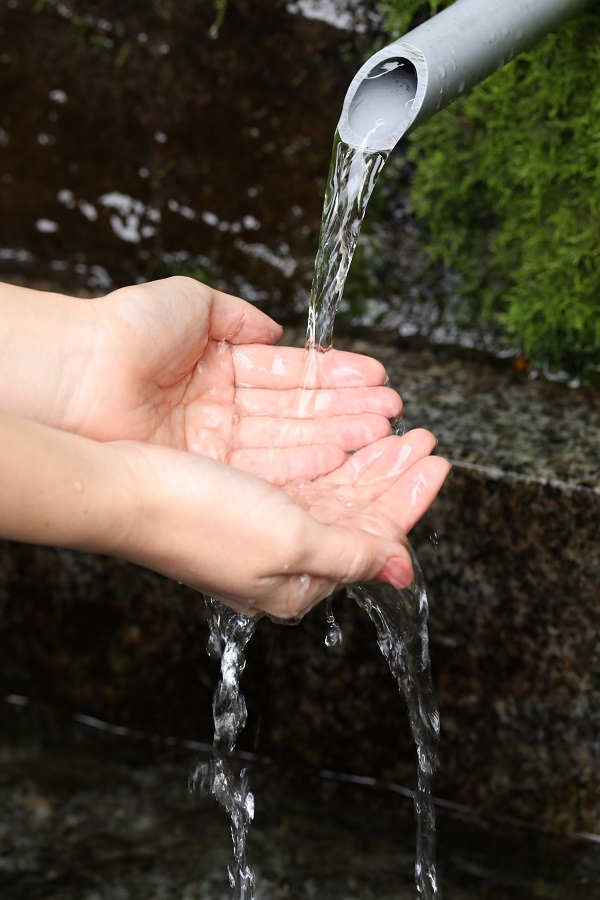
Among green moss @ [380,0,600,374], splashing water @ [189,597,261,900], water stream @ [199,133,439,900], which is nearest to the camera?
water stream @ [199,133,439,900]

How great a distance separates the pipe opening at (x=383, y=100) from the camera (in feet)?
4.76

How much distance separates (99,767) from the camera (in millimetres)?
2377

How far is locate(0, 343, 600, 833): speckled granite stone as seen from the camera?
194 cm

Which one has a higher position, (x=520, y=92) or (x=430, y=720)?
(x=520, y=92)

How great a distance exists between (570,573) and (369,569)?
0.74 m

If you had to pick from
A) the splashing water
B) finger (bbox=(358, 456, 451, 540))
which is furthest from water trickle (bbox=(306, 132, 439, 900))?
the splashing water

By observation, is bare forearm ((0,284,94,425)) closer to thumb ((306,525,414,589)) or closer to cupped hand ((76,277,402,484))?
cupped hand ((76,277,402,484))

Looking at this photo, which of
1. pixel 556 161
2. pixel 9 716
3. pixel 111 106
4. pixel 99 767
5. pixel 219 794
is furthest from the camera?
pixel 111 106

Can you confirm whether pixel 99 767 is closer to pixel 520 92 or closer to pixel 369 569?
pixel 369 569

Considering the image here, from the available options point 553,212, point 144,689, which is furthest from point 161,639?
point 553,212

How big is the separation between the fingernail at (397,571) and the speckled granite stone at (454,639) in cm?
61

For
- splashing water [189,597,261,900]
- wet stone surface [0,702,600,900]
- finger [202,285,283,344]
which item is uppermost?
finger [202,285,283,344]

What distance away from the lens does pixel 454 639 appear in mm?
2070

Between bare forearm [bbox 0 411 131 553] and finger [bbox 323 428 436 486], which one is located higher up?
finger [bbox 323 428 436 486]
